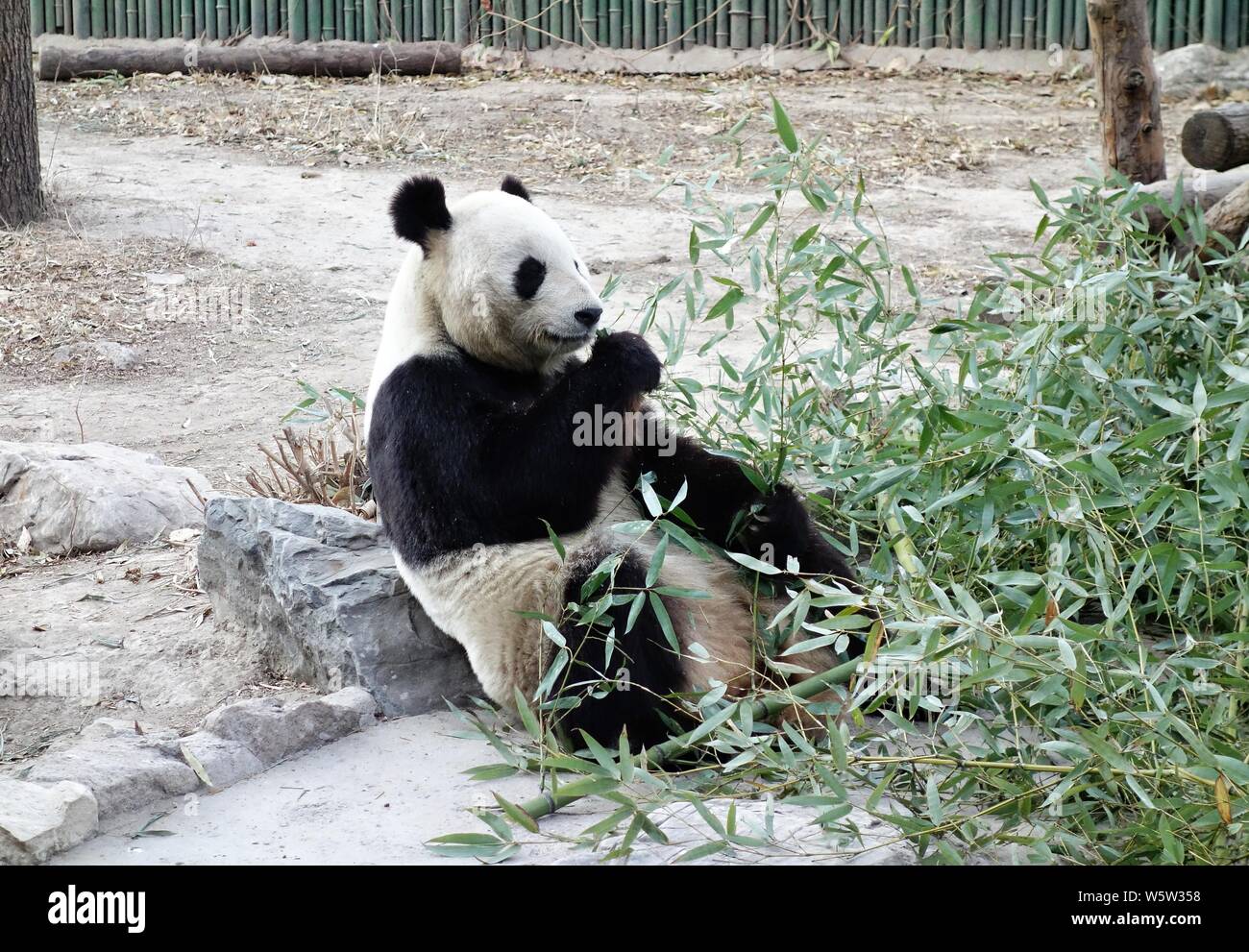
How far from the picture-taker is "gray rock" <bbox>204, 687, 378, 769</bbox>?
10.9 ft

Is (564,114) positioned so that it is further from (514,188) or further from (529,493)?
(529,493)

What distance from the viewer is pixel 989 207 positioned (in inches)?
359

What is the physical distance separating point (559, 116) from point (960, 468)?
8.32 metres

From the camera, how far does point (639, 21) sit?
13.0m

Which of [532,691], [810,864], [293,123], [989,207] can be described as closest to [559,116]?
[293,123]

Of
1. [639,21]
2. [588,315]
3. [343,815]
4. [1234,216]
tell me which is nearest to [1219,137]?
[1234,216]

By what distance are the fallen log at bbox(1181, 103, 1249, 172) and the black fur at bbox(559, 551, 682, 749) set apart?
13.4 feet

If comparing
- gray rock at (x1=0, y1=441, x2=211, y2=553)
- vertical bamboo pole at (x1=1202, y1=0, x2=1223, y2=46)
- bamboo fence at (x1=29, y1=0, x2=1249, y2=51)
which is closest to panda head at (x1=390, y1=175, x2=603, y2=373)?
gray rock at (x1=0, y1=441, x2=211, y2=553)

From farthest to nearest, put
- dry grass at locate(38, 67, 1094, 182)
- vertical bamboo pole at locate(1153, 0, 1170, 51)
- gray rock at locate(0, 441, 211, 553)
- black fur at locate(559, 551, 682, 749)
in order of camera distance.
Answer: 1. vertical bamboo pole at locate(1153, 0, 1170, 51)
2. dry grass at locate(38, 67, 1094, 182)
3. gray rock at locate(0, 441, 211, 553)
4. black fur at locate(559, 551, 682, 749)

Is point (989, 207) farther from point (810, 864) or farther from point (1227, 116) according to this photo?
point (810, 864)

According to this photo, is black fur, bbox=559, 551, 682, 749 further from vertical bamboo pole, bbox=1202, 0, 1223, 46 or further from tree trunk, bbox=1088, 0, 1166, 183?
vertical bamboo pole, bbox=1202, 0, 1223, 46

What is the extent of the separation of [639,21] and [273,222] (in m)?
5.60

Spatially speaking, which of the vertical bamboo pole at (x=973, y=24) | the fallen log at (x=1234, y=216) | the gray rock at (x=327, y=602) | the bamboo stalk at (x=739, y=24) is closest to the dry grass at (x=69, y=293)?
the gray rock at (x=327, y=602)
